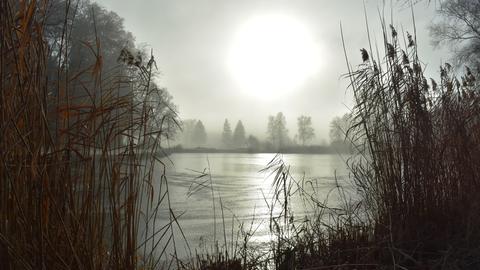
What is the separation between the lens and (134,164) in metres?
1.58

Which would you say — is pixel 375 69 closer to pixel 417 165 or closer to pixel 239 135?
pixel 417 165

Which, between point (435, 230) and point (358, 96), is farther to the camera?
point (358, 96)

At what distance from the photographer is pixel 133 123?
5.57ft

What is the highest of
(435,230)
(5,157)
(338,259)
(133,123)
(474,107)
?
(474,107)

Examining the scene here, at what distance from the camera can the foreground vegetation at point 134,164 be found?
47.3 inches

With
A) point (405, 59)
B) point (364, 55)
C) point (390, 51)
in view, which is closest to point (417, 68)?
point (405, 59)

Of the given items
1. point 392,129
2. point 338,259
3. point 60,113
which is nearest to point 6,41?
point 60,113

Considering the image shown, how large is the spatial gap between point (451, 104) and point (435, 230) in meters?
1.23

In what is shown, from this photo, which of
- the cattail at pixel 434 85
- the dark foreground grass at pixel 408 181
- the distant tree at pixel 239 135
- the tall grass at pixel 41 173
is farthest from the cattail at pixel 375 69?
the distant tree at pixel 239 135

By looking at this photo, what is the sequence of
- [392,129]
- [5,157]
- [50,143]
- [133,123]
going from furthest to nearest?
1. [392,129]
2. [133,123]
3. [50,143]
4. [5,157]

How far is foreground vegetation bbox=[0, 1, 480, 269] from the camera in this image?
1200 mm

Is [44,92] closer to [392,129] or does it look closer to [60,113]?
[60,113]

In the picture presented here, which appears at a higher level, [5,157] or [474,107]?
[474,107]

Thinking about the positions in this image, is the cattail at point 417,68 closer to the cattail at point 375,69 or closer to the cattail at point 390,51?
the cattail at point 390,51
